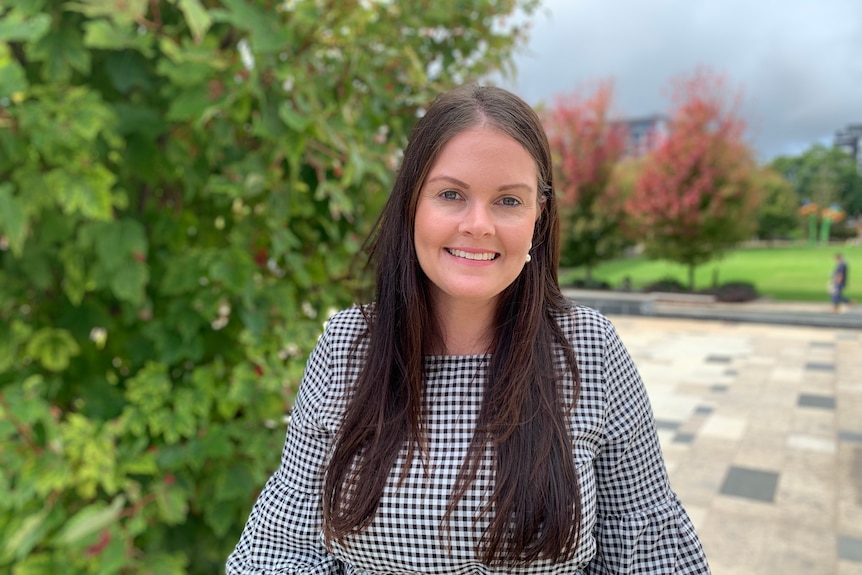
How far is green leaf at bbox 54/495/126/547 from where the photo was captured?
4.00ft

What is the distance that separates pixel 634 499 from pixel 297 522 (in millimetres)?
575

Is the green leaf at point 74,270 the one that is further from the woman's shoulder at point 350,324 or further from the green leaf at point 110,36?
the woman's shoulder at point 350,324

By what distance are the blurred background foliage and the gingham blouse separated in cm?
34

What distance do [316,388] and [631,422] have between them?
55 cm

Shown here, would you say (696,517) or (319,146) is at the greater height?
(319,146)

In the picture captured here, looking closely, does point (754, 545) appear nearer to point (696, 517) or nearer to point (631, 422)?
point (696, 517)

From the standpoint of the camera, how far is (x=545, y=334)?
1.11m

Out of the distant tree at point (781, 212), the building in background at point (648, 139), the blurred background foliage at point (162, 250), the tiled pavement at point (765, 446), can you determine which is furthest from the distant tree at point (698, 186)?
the distant tree at point (781, 212)

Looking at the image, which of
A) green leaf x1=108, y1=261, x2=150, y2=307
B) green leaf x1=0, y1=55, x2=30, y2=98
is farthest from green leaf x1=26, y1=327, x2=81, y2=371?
green leaf x1=0, y1=55, x2=30, y2=98

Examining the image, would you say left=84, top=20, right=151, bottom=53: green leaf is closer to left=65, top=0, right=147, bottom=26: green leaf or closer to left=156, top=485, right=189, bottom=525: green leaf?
left=65, top=0, right=147, bottom=26: green leaf

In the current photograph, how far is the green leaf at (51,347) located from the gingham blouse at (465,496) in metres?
0.57

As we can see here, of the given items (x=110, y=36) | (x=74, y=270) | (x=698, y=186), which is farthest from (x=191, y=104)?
(x=698, y=186)

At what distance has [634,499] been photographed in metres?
1.07

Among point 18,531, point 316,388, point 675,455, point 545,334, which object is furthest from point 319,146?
point 675,455
